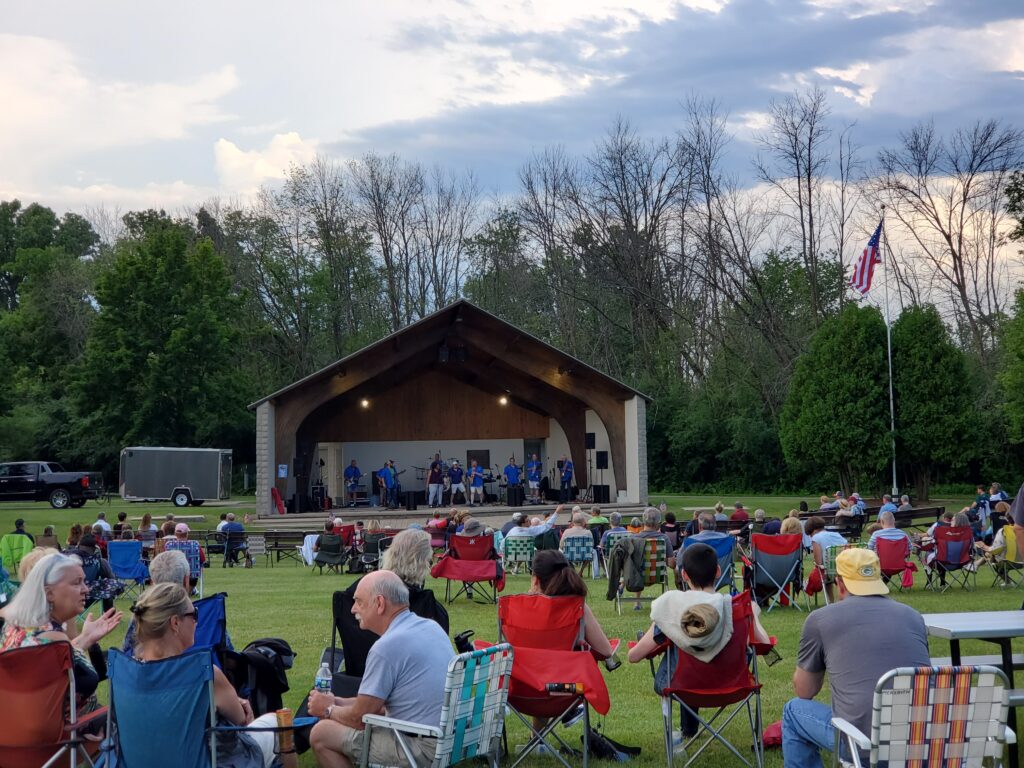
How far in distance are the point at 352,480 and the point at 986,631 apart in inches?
1012

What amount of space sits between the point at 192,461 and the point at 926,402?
2091 centimetres

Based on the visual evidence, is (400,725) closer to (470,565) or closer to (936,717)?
(936,717)

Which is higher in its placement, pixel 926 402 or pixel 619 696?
pixel 926 402

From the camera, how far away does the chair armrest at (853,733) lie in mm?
3414

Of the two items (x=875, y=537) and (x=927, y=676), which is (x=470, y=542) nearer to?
(x=875, y=537)

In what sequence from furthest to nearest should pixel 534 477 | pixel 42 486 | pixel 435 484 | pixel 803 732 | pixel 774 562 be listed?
pixel 42 486, pixel 534 477, pixel 435 484, pixel 774 562, pixel 803 732

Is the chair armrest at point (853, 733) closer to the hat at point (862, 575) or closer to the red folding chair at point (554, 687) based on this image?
the hat at point (862, 575)

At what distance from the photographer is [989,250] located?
1457 inches

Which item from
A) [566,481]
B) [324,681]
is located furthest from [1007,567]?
[566,481]

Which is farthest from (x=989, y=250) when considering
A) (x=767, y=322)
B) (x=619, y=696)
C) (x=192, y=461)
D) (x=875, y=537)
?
(x=619, y=696)

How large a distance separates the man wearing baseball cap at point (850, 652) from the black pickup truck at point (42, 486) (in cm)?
3072

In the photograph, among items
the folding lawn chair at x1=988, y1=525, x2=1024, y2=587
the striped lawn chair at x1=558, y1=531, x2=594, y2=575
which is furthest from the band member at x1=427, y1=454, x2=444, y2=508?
the folding lawn chair at x1=988, y1=525, x2=1024, y2=587

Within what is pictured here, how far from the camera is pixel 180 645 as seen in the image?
12.9 ft

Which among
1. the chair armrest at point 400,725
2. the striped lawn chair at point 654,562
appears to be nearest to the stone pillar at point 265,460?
the striped lawn chair at point 654,562
